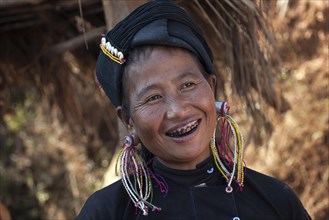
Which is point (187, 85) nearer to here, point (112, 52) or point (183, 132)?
point (183, 132)

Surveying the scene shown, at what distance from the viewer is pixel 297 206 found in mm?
2385

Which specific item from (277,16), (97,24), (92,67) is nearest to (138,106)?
(97,24)

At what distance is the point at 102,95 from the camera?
5.13 m

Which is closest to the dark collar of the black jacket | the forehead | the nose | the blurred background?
the black jacket

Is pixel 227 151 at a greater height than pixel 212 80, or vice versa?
pixel 212 80

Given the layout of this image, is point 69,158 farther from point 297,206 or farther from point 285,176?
point 297,206

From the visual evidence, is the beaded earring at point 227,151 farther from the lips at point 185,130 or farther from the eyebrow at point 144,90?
the eyebrow at point 144,90

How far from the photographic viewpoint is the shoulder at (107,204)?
86.1 inches

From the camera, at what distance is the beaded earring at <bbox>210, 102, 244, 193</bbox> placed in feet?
7.71

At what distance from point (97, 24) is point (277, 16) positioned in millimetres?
2056

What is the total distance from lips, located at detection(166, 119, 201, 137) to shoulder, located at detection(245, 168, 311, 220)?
0.35 m

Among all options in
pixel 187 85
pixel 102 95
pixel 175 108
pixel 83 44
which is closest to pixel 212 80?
pixel 187 85

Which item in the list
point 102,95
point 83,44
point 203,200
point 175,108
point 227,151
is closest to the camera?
point 175,108

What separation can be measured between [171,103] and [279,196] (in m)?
0.60
